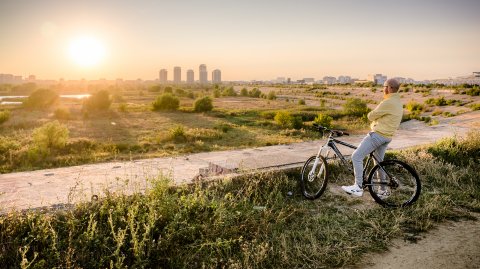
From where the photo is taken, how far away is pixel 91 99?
105ft

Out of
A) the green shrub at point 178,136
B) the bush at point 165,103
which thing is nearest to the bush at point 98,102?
the bush at point 165,103

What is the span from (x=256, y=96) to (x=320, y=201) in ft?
178

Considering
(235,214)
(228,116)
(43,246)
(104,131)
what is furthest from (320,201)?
(228,116)

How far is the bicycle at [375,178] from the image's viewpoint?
5.76 metres

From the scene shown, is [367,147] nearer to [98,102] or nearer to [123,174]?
[123,174]

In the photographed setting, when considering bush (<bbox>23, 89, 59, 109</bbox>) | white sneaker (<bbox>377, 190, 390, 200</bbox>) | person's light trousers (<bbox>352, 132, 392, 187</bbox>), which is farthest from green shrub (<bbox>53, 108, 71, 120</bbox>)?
white sneaker (<bbox>377, 190, 390, 200</bbox>)

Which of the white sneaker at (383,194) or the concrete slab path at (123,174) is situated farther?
the white sneaker at (383,194)

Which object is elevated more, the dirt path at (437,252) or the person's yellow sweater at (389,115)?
the person's yellow sweater at (389,115)

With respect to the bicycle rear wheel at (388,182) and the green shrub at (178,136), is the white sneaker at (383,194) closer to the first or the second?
the bicycle rear wheel at (388,182)

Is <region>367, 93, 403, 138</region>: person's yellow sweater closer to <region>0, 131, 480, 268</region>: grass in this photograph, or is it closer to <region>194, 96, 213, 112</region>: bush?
<region>0, 131, 480, 268</region>: grass

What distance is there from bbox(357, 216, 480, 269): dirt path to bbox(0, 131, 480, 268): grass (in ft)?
0.53

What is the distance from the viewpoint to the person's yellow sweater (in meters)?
5.52

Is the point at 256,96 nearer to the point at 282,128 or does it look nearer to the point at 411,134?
the point at 282,128

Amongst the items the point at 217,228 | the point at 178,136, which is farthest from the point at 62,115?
the point at 217,228
